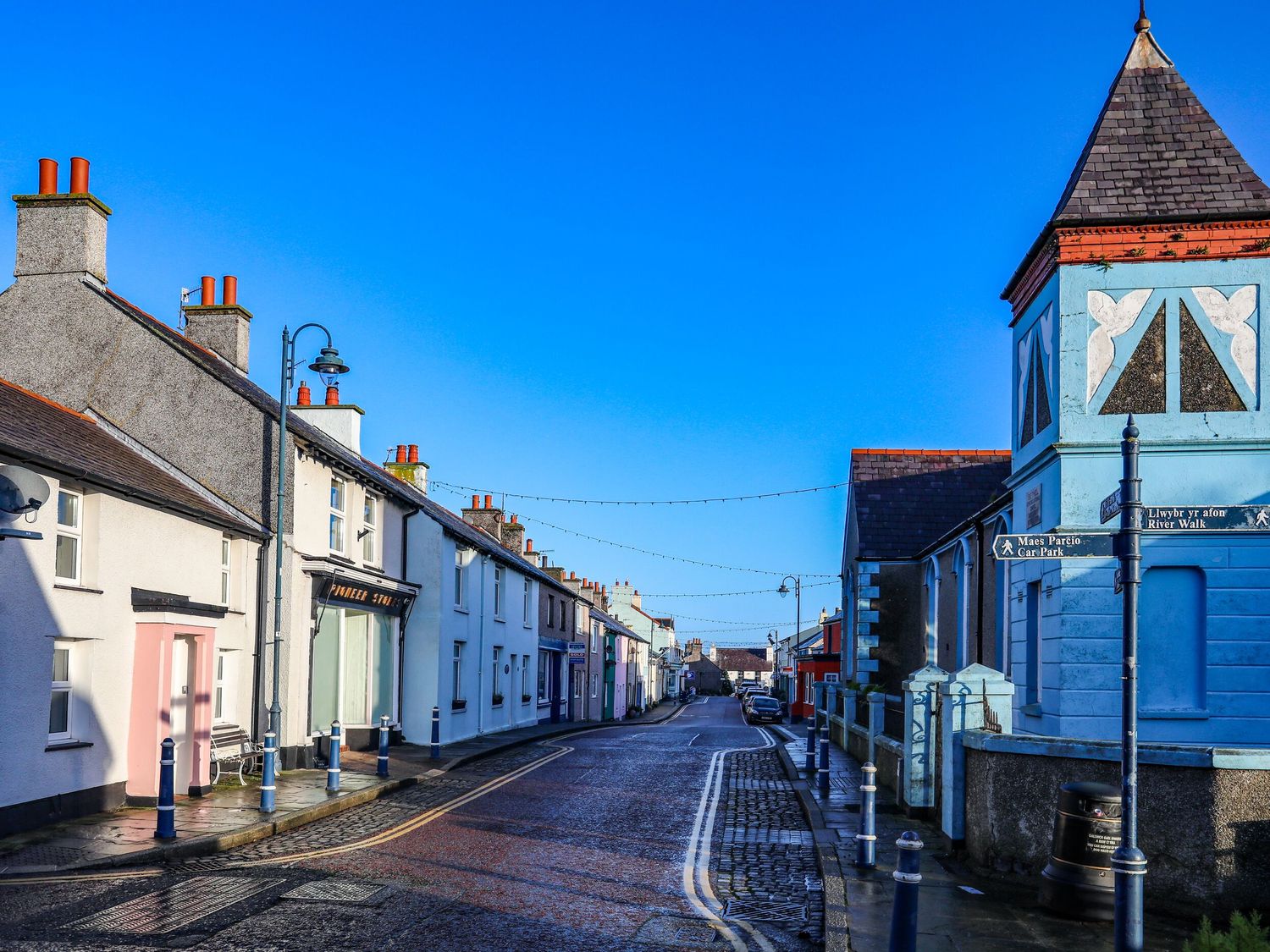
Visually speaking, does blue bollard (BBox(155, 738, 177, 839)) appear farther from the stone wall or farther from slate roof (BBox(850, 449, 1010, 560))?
slate roof (BBox(850, 449, 1010, 560))

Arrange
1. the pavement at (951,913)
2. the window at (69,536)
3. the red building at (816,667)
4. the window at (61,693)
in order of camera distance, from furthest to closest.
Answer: the red building at (816,667) → the window at (69,536) → the window at (61,693) → the pavement at (951,913)

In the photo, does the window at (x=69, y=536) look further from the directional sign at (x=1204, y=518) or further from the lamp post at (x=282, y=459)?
the directional sign at (x=1204, y=518)

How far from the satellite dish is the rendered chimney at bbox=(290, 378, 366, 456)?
47.8ft

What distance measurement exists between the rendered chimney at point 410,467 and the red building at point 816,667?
830 inches

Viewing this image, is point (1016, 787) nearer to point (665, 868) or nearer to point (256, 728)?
point (665, 868)

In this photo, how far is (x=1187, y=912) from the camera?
8.72m

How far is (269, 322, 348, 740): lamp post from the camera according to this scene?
58.0 ft

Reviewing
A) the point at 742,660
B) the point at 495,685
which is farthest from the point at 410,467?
the point at 742,660

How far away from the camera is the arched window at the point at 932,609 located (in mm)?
25438

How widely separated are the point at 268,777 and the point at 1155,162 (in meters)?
13.8

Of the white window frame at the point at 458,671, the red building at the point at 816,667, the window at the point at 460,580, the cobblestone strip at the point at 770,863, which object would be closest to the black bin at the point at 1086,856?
the cobblestone strip at the point at 770,863

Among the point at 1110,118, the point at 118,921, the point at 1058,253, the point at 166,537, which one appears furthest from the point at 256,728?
the point at 1110,118

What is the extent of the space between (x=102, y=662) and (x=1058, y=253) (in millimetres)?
13085

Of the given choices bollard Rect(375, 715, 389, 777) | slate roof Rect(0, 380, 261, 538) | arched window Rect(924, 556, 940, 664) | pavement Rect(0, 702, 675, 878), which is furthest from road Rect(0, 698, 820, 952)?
arched window Rect(924, 556, 940, 664)
